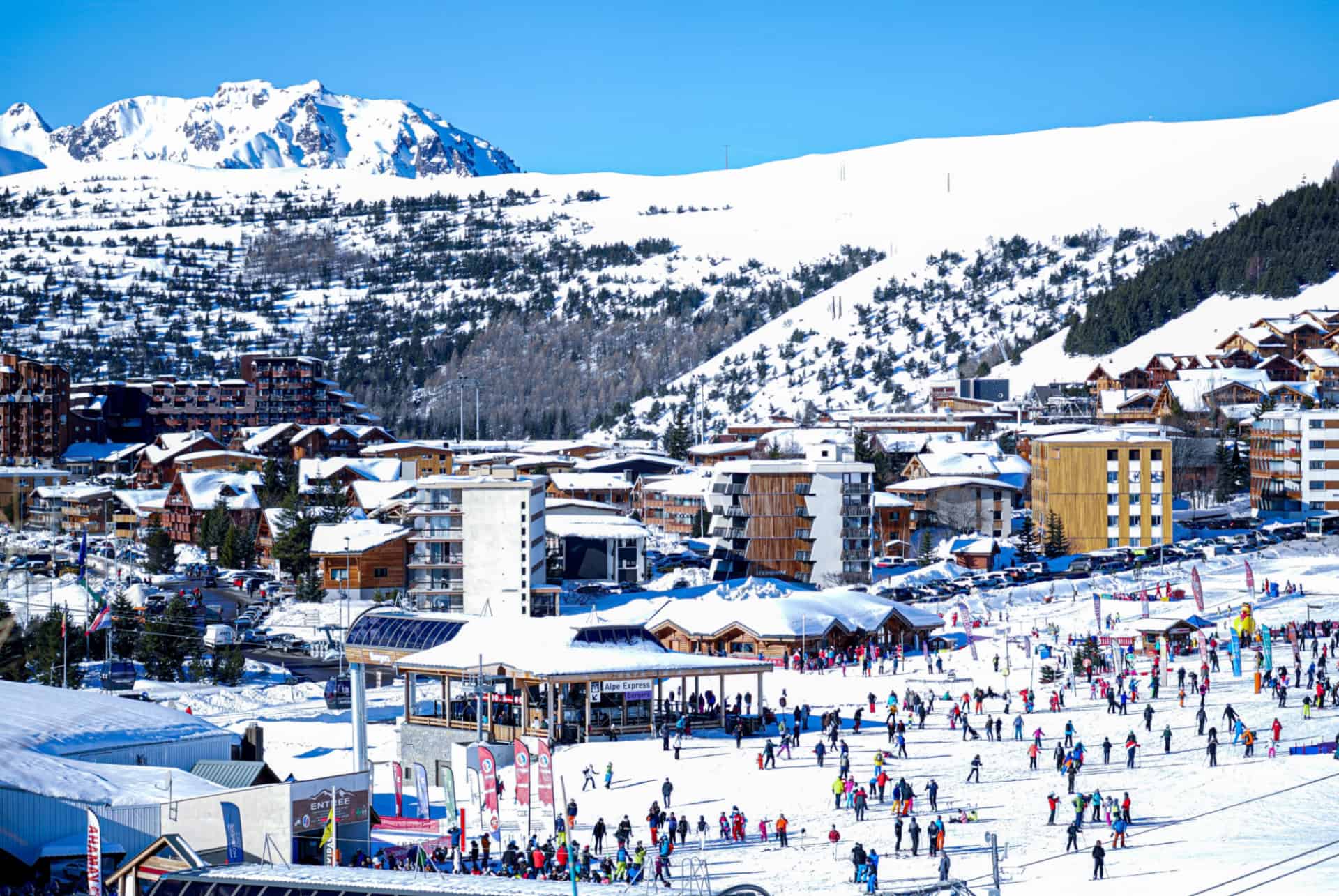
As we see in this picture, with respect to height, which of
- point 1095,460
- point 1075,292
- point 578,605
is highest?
point 1075,292

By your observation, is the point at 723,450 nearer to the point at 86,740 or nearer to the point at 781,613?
the point at 781,613

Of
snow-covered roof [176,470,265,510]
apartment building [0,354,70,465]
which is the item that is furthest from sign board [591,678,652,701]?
apartment building [0,354,70,465]

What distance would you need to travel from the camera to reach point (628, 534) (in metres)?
73.7

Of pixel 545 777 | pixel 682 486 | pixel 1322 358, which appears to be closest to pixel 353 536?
pixel 682 486

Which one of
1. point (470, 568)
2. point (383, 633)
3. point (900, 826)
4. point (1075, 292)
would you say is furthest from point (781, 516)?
point (1075, 292)

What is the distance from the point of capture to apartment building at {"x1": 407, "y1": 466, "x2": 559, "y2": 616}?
221 ft

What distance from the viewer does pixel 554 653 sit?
4209cm

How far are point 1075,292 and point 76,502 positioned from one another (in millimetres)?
103115

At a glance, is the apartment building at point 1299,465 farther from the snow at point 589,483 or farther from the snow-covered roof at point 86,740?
the snow-covered roof at point 86,740

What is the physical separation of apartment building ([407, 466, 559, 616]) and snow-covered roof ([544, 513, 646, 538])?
3565 millimetres

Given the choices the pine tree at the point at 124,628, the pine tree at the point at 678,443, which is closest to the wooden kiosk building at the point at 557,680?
the pine tree at the point at 124,628

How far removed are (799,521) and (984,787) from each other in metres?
39.0

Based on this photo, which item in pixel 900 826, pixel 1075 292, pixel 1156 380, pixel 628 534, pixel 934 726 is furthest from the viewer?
pixel 1075 292

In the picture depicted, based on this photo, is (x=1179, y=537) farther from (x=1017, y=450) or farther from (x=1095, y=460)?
(x=1017, y=450)
